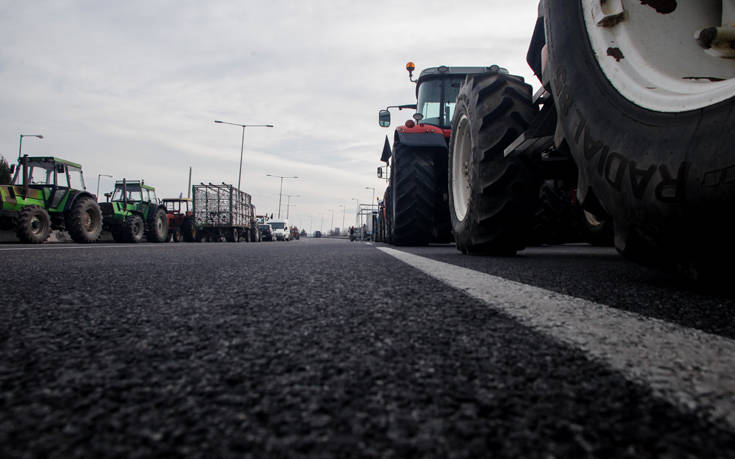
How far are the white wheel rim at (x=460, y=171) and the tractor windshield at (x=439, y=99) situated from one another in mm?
2719

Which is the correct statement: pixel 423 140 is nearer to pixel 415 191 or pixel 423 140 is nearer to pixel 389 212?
pixel 415 191

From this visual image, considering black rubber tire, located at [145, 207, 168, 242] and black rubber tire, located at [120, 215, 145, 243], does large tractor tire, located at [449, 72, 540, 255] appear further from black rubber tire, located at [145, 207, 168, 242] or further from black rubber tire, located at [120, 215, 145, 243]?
black rubber tire, located at [145, 207, 168, 242]

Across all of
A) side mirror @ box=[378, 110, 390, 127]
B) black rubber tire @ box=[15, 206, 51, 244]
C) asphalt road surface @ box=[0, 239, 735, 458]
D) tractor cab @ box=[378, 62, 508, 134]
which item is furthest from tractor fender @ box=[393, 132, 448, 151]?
black rubber tire @ box=[15, 206, 51, 244]

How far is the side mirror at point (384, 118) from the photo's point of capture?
803 centimetres

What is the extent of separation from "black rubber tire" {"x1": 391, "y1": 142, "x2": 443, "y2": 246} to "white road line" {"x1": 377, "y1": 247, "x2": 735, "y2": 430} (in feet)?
15.8

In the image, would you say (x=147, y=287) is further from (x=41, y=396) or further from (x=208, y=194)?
(x=208, y=194)

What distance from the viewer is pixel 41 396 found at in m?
0.59

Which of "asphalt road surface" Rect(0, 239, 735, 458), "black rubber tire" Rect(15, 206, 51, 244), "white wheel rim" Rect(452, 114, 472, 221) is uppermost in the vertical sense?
"white wheel rim" Rect(452, 114, 472, 221)

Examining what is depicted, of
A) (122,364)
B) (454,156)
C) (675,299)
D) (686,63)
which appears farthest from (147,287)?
(454,156)

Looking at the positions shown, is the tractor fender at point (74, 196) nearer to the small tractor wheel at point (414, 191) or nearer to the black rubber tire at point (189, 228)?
the black rubber tire at point (189, 228)

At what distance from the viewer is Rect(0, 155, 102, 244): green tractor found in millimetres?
9789

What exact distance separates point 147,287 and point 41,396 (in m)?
1.17

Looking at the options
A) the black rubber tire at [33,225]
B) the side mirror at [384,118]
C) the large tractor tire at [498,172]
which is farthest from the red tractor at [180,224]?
the large tractor tire at [498,172]

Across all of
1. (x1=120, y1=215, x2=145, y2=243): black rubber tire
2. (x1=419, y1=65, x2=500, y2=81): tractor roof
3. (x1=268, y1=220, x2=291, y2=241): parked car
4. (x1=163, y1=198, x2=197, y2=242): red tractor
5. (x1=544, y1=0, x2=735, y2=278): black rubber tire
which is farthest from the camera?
(x1=268, y1=220, x2=291, y2=241): parked car
